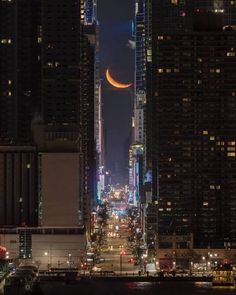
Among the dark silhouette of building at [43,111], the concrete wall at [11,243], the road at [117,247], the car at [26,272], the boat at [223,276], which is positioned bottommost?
the road at [117,247]

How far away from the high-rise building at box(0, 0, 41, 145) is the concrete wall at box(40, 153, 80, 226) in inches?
372

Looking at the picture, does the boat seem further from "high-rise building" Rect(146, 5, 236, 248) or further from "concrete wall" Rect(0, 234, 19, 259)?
"concrete wall" Rect(0, 234, 19, 259)

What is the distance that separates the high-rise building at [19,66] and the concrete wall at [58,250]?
43.8ft

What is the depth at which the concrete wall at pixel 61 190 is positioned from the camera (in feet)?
208

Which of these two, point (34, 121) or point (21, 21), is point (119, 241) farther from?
point (21, 21)

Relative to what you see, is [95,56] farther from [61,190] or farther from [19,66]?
[61,190]

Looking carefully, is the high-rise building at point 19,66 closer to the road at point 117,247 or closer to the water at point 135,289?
the road at point 117,247

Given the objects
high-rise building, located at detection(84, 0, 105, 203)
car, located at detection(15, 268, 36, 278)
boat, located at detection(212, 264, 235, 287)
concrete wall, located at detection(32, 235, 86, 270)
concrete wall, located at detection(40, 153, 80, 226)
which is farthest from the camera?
high-rise building, located at detection(84, 0, 105, 203)

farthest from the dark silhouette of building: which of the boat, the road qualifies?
the boat

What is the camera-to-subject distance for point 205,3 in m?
79.2

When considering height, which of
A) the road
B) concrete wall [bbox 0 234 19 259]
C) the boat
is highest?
the boat

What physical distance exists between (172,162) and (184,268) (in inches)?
338

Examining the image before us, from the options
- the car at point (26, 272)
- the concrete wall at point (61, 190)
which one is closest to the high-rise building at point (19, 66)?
the concrete wall at point (61, 190)

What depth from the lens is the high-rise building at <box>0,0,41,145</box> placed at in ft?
240
